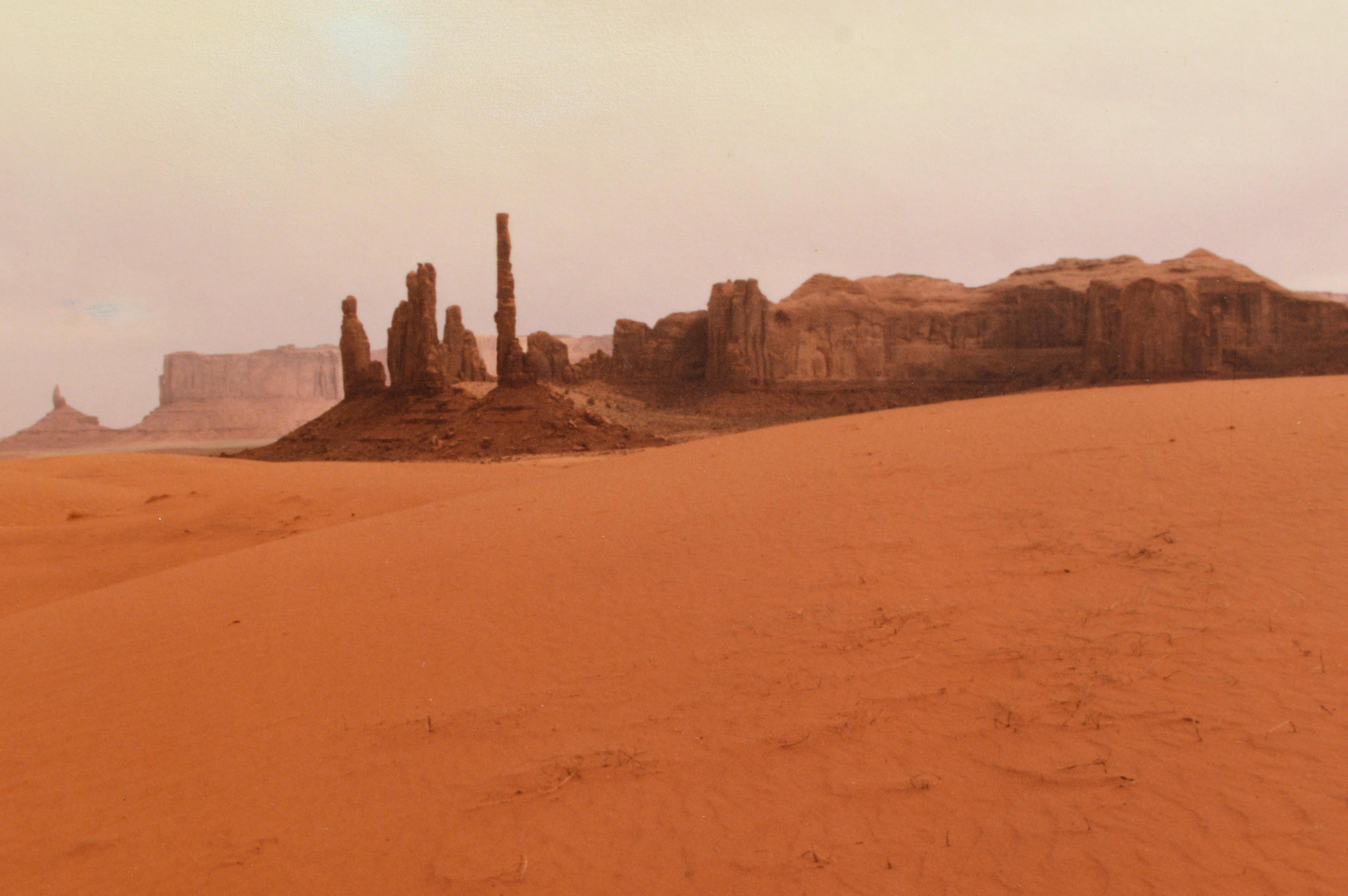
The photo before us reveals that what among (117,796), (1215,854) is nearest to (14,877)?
(117,796)

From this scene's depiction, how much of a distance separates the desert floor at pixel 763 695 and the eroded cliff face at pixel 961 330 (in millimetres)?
45022

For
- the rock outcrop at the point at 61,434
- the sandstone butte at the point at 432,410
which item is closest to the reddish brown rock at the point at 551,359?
the sandstone butte at the point at 432,410

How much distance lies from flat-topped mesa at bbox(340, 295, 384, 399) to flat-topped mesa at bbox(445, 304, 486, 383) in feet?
20.1

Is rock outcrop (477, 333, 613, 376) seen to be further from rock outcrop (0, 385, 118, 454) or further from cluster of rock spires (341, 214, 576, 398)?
cluster of rock spires (341, 214, 576, 398)

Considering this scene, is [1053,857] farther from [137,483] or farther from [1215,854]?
[137,483]

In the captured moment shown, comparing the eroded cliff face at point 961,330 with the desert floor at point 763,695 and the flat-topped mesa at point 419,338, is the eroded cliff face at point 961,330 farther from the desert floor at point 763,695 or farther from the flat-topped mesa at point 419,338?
the desert floor at point 763,695

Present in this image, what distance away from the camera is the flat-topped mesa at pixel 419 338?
114 ft

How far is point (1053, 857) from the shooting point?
2879 millimetres

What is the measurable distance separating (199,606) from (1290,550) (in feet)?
27.5

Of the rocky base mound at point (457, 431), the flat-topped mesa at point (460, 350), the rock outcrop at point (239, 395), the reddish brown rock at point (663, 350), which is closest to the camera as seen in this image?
the rocky base mound at point (457, 431)

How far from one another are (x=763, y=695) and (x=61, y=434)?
115998 mm

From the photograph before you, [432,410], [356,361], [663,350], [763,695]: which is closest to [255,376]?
[663,350]

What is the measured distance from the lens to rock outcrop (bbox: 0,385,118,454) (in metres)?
91.4

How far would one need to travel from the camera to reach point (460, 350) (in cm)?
4581
